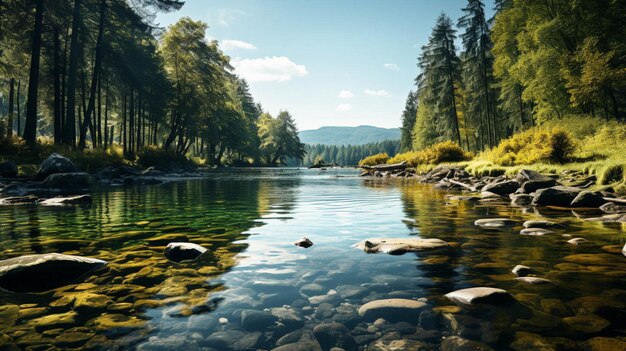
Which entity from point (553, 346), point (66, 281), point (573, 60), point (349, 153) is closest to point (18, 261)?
point (66, 281)

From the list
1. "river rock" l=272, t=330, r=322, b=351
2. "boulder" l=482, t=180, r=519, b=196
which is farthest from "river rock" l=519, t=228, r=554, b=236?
"boulder" l=482, t=180, r=519, b=196

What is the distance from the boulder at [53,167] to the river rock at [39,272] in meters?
14.2

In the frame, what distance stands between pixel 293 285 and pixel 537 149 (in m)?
15.8

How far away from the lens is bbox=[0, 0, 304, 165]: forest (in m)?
21.2

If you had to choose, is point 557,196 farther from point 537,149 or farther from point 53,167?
point 53,167

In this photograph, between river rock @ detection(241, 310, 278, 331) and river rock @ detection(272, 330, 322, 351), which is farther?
river rock @ detection(241, 310, 278, 331)

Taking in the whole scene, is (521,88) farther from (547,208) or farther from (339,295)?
(339,295)

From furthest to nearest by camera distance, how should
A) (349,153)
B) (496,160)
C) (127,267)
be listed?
(349,153), (496,160), (127,267)

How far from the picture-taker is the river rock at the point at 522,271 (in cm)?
423

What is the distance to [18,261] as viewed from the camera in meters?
A: 4.09

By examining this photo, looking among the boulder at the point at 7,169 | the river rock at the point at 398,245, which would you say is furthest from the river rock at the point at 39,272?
the boulder at the point at 7,169

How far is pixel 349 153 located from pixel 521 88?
6455 inches

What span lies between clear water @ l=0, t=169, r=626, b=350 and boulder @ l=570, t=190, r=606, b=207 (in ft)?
6.37

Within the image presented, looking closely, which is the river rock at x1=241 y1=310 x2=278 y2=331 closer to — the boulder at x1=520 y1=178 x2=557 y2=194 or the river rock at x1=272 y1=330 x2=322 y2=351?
the river rock at x1=272 y1=330 x2=322 y2=351
